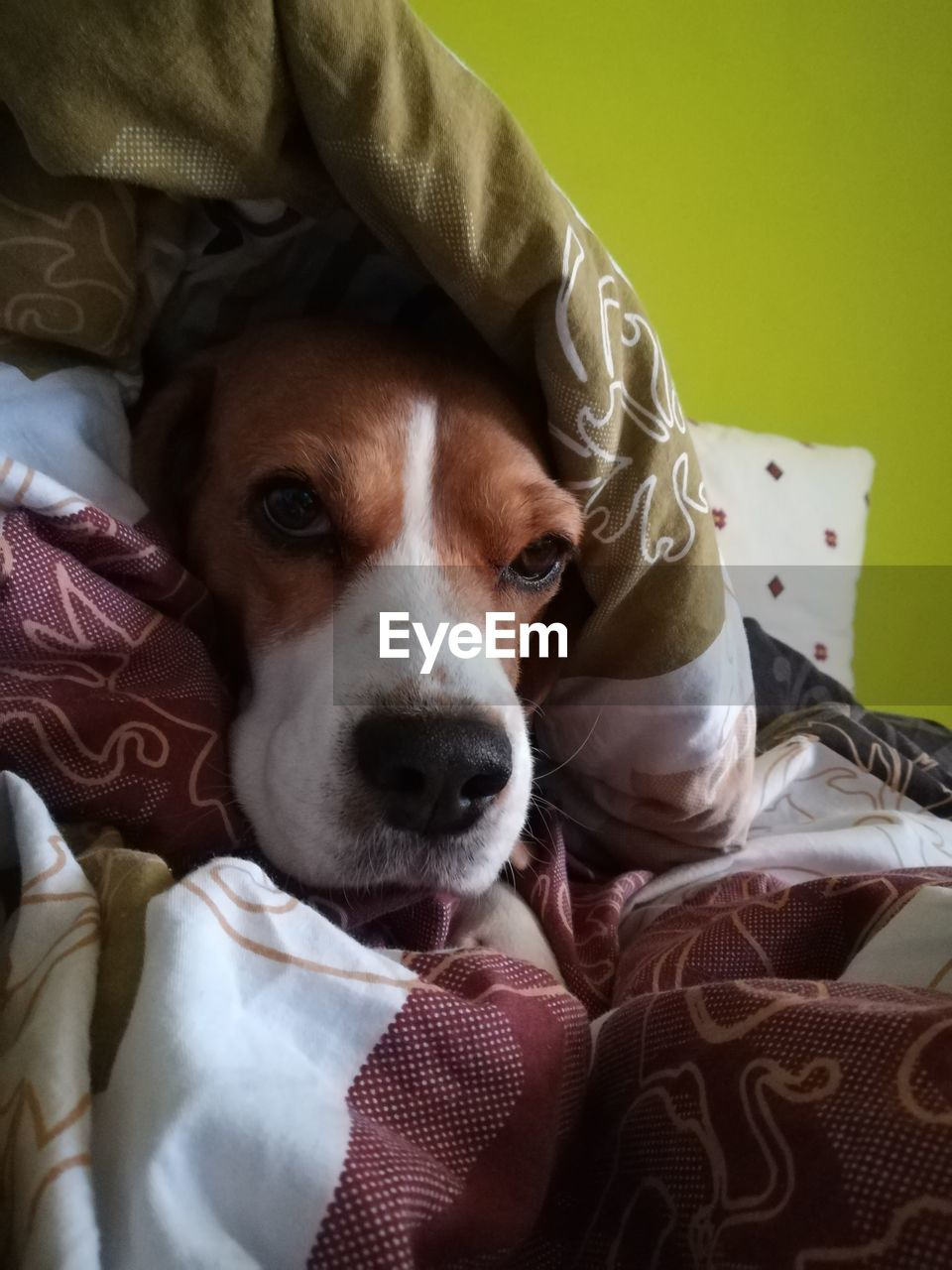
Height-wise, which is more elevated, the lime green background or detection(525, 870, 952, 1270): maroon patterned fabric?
the lime green background

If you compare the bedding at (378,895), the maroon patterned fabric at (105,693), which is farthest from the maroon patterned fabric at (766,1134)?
the maroon patterned fabric at (105,693)

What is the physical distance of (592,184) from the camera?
1.92 meters

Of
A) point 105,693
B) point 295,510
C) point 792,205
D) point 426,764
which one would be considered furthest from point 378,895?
point 792,205

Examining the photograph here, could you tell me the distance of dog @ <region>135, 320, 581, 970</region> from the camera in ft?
2.51

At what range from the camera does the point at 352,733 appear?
77 cm

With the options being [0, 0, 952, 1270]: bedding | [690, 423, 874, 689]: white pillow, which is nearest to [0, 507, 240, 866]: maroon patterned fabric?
[0, 0, 952, 1270]: bedding

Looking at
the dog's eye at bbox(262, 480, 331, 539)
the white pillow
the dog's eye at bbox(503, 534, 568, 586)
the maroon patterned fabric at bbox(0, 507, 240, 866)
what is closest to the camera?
the maroon patterned fabric at bbox(0, 507, 240, 866)

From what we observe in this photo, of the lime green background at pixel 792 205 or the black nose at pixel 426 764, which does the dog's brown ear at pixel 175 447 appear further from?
the lime green background at pixel 792 205

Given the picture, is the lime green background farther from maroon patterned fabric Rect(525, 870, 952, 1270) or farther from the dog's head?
maroon patterned fabric Rect(525, 870, 952, 1270)

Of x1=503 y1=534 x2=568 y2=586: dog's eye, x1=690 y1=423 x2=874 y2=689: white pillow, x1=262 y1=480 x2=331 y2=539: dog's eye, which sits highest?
x1=262 y1=480 x2=331 y2=539: dog's eye

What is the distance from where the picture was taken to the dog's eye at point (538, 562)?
103 centimetres

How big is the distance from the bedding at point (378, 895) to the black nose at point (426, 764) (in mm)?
114

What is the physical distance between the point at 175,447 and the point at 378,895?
59 cm

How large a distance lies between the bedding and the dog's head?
0.18ft
